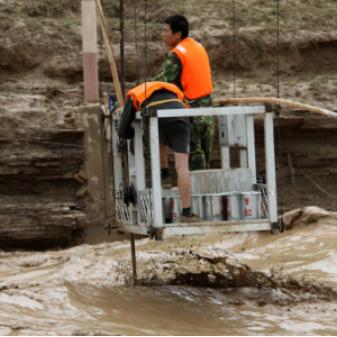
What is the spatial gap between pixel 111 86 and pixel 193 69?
5830mm

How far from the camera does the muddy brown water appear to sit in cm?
741

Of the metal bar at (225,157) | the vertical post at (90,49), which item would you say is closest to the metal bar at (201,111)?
the metal bar at (225,157)

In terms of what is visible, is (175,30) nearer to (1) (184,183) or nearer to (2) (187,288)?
(1) (184,183)

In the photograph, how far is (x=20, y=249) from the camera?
40.3 feet

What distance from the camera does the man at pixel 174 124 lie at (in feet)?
24.1

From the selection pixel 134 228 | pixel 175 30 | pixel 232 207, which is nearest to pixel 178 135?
pixel 232 207

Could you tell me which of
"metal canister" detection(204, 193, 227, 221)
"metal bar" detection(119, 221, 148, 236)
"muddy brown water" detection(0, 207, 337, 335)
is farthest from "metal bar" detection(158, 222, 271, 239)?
"muddy brown water" detection(0, 207, 337, 335)

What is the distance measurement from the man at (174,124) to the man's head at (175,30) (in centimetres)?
69

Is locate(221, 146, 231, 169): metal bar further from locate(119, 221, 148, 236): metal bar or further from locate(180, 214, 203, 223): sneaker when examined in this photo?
locate(180, 214, 203, 223): sneaker

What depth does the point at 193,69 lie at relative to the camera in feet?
26.0

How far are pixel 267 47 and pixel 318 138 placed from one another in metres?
2.12

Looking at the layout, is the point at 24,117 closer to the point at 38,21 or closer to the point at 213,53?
the point at 38,21

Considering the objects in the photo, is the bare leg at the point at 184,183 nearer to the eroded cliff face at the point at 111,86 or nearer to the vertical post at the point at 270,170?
the vertical post at the point at 270,170

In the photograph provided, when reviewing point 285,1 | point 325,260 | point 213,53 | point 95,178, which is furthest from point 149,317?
point 285,1
